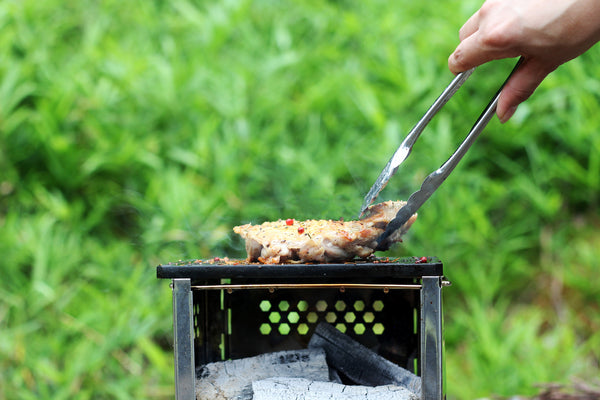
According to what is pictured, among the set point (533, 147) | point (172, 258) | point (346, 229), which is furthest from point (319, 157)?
point (346, 229)

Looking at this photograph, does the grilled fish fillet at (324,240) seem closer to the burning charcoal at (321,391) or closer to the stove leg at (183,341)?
the stove leg at (183,341)

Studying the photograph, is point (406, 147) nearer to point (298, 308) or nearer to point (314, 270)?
point (314, 270)

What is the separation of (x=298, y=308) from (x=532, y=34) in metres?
1.10

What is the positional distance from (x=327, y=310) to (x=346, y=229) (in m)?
0.44

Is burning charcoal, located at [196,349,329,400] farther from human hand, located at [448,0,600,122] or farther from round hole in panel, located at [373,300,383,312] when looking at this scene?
human hand, located at [448,0,600,122]

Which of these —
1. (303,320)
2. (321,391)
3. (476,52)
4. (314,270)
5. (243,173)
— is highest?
(476,52)

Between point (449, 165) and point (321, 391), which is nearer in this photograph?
point (449, 165)

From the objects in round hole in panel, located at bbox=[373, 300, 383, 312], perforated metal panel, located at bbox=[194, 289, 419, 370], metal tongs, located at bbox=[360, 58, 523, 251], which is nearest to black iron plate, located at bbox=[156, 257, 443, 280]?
metal tongs, located at bbox=[360, 58, 523, 251]

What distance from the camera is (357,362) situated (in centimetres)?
191


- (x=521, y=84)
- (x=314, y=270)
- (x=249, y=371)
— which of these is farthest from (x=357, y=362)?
(x=521, y=84)

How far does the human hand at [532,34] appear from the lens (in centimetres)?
135

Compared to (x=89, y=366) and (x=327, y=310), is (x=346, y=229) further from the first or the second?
(x=89, y=366)

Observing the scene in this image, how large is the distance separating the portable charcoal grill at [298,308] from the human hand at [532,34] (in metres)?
0.55

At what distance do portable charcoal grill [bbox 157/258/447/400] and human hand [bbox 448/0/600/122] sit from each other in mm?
551
